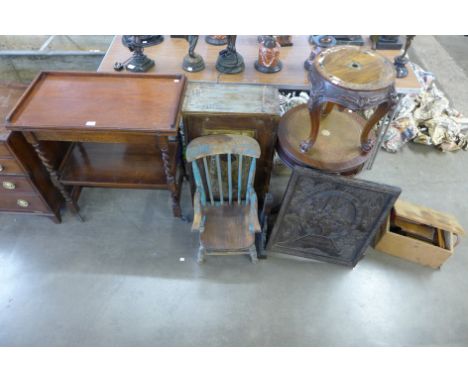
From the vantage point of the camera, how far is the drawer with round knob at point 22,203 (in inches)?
90.4

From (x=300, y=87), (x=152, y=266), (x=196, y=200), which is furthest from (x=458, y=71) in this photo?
(x=152, y=266)

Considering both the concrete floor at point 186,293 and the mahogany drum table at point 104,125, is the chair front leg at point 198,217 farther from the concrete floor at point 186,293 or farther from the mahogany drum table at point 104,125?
the concrete floor at point 186,293

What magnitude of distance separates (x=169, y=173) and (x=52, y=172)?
825 millimetres

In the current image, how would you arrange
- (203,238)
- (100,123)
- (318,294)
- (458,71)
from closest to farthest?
(100,123)
(203,238)
(318,294)
(458,71)

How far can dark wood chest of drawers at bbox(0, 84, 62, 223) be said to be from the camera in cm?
197

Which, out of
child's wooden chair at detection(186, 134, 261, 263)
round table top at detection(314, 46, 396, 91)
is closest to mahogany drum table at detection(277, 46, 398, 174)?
round table top at detection(314, 46, 396, 91)

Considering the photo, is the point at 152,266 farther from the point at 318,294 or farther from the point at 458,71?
the point at 458,71

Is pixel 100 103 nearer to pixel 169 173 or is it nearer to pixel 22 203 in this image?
pixel 169 173

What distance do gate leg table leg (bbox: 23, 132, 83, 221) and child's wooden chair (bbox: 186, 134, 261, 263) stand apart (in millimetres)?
969

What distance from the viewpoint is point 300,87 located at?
2283 mm

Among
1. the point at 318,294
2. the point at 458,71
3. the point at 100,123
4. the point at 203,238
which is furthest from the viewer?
the point at 458,71

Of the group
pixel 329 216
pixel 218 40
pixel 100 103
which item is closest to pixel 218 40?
pixel 218 40

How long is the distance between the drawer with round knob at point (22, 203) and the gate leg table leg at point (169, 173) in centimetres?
98

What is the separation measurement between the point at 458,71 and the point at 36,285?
527 centimetres
